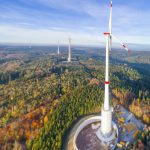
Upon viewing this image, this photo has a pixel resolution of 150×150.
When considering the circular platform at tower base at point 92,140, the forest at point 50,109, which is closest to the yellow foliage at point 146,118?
the forest at point 50,109

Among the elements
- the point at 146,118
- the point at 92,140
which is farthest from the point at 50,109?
the point at 146,118

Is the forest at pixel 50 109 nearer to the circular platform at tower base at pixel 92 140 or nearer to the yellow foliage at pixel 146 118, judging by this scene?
the yellow foliage at pixel 146 118

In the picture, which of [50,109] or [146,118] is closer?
Result: [146,118]

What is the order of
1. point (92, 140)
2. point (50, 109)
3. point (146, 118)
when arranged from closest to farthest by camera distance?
point (92, 140) → point (146, 118) → point (50, 109)

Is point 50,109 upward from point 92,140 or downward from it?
upward

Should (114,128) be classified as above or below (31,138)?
above

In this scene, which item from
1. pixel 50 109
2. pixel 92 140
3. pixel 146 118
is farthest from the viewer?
Answer: pixel 50 109

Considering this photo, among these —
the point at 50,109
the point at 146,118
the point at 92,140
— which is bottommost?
the point at 92,140

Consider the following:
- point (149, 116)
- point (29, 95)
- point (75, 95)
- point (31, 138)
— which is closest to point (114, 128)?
point (149, 116)

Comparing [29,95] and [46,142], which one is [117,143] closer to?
[46,142]

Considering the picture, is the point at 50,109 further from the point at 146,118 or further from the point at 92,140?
the point at 146,118

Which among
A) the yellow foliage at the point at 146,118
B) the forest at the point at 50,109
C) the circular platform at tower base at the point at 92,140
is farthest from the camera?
the yellow foliage at the point at 146,118
